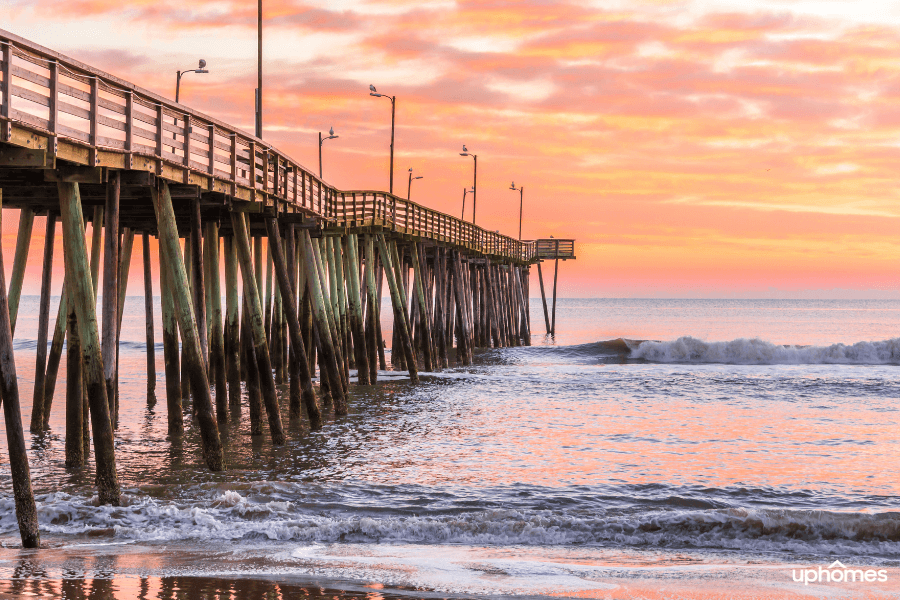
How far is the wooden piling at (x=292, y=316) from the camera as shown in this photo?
46.6 ft

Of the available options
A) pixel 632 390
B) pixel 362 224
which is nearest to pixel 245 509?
pixel 362 224

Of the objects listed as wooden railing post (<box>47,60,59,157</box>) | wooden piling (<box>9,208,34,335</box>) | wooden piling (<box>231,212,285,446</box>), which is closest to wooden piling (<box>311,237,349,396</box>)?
wooden piling (<box>231,212,285,446</box>)

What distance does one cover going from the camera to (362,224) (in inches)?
828

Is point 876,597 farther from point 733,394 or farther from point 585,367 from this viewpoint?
point 585,367

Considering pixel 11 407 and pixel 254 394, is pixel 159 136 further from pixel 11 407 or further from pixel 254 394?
pixel 254 394

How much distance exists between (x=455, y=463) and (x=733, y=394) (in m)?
13.7

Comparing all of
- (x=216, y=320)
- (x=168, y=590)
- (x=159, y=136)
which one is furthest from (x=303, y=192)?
(x=168, y=590)

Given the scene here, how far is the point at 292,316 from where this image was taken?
14.2 meters

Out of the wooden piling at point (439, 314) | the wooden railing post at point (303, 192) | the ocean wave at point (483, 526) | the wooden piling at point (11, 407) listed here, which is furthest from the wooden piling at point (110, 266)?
the wooden piling at point (439, 314)

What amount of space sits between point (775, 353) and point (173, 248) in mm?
34842

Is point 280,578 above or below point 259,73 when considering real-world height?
below

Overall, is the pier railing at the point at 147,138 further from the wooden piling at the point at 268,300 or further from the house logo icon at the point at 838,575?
the house logo icon at the point at 838,575

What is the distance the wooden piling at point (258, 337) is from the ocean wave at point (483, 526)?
3425mm

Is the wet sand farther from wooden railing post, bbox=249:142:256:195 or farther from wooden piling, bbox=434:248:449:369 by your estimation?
wooden piling, bbox=434:248:449:369
